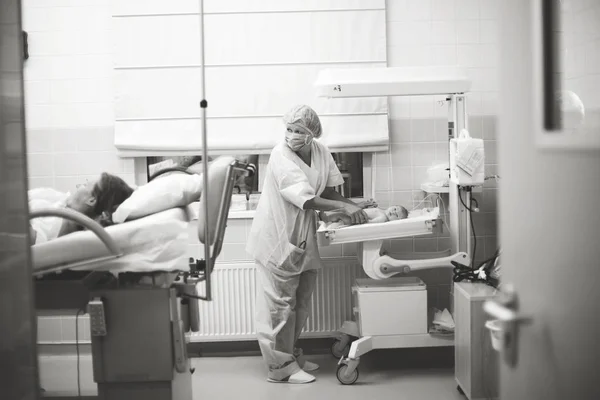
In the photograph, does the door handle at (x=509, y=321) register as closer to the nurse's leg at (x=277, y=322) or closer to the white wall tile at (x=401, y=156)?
the nurse's leg at (x=277, y=322)

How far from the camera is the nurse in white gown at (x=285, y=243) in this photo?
3.87m

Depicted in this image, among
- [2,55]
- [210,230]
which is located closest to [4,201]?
[2,55]

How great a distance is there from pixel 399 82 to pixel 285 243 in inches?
41.5

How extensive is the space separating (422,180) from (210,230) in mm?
2048

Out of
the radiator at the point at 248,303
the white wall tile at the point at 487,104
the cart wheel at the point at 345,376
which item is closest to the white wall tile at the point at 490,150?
the white wall tile at the point at 487,104

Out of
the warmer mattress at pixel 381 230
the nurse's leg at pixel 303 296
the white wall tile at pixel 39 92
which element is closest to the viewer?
the warmer mattress at pixel 381 230

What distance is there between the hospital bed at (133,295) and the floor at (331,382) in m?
1.15

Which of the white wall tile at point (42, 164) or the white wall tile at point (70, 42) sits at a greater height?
the white wall tile at point (70, 42)

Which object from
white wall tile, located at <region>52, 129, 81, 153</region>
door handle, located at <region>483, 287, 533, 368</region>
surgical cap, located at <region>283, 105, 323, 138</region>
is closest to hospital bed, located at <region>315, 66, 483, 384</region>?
surgical cap, located at <region>283, 105, 323, 138</region>

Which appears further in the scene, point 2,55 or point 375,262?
point 375,262

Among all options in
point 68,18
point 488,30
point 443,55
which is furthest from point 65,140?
point 488,30

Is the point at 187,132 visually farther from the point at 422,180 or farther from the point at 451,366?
the point at 451,366

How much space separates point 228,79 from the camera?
4352mm

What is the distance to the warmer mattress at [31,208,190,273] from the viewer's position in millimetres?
2451
